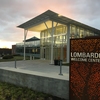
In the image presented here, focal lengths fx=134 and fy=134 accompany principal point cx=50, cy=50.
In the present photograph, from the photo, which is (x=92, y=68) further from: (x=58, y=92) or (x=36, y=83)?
(x=36, y=83)

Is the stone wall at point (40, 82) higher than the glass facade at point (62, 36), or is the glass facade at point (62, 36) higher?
the glass facade at point (62, 36)

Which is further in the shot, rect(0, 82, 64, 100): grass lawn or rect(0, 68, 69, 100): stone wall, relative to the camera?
rect(0, 82, 64, 100): grass lawn

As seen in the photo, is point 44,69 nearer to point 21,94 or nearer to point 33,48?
point 21,94

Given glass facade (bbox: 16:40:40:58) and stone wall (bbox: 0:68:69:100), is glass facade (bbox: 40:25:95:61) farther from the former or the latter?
stone wall (bbox: 0:68:69:100)

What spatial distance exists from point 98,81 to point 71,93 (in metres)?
1.25

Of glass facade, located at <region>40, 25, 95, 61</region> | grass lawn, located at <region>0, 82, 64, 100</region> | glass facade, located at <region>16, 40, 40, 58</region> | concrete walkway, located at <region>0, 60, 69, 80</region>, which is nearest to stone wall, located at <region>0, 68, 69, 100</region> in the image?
grass lawn, located at <region>0, 82, 64, 100</region>

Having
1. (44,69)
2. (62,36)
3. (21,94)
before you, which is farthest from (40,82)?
(62,36)

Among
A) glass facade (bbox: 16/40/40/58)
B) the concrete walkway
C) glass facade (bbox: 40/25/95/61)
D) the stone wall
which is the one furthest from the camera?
glass facade (bbox: 16/40/40/58)

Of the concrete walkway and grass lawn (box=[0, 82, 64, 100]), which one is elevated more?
the concrete walkway

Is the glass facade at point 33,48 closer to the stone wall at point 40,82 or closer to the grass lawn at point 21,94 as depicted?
the stone wall at point 40,82

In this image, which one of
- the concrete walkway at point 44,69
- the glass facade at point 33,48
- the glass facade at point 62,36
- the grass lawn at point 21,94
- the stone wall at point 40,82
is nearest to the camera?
the stone wall at point 40,82

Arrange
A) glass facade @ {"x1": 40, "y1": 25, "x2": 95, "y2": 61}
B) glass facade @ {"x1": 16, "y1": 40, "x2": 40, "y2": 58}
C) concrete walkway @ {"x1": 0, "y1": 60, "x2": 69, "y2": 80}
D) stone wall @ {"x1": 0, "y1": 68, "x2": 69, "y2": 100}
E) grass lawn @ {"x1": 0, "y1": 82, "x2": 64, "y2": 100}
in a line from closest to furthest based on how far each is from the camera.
→ stone wall @ {"x1": 0, "y1": 68, "x2": 69, "y2": 100} → grass lawn @ {"x1": 0, "y1": 82, "x2": 64, "y2": 100} → concrete walkway @ {"x1": 0, "y1": 60, "x2": 69, "y2": 80} → glass facade @ {"x1": 40, "y1": 25, "x2": 95, "y2": 61} → glass facade @ {"x1": 16, "y1": 40, "x2": 40, "y2": 58}

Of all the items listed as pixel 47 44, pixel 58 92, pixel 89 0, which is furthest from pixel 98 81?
pixel 47 44

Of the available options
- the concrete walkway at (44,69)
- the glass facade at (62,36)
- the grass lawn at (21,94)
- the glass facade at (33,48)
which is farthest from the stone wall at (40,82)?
the glass facade at (33,48)
